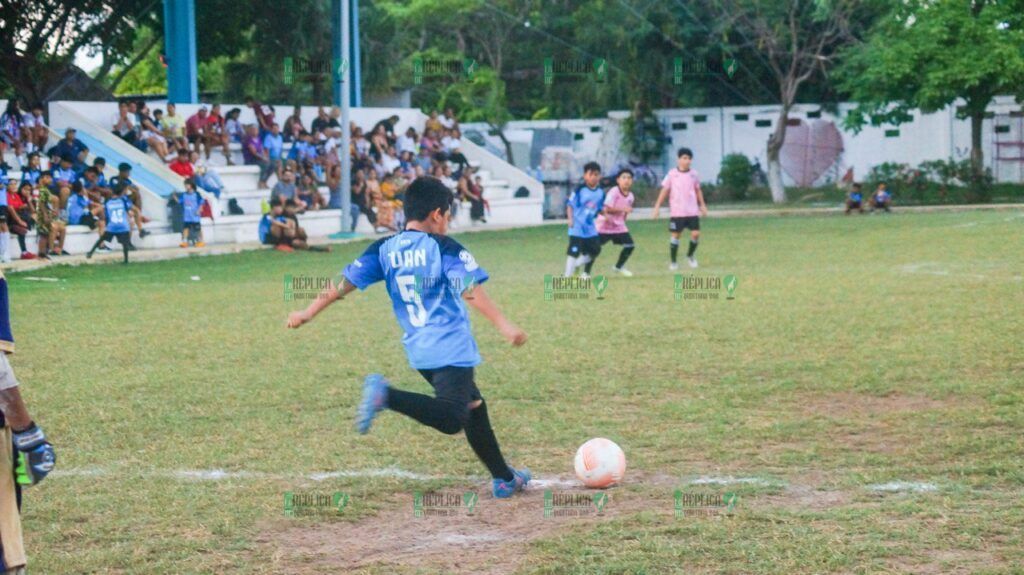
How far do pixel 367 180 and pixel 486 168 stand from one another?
7689 mm

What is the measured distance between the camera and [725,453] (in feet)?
24.5

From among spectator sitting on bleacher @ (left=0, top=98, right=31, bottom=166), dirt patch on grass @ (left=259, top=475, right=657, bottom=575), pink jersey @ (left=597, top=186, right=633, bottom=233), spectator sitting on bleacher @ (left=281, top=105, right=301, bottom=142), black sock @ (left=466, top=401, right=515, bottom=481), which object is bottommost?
dirt patch on grass @ (left=259, top=475, right=657, bottom=575)

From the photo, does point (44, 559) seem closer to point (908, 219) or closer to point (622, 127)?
point (908, 219)

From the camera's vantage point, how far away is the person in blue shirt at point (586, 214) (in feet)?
57.8

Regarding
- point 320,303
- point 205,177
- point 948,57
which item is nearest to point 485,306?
point 320,303

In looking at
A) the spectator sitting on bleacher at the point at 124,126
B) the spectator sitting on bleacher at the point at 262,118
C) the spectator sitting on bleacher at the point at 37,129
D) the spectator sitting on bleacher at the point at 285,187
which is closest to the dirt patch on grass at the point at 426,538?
the spectator sitting on bleacher at the point at 37,129

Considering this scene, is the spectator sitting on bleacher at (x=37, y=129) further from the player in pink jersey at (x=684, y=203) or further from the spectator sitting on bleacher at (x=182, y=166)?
the player in pink jersey at (x=684, y=203)

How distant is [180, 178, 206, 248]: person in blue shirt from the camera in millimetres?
25141

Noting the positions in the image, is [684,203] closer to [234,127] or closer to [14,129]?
[14,129]

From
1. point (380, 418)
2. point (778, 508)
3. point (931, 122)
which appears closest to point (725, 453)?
point (778, 508)

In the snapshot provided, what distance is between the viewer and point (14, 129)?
25.0 m

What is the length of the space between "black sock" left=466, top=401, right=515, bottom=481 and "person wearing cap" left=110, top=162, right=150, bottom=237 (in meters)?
18.4

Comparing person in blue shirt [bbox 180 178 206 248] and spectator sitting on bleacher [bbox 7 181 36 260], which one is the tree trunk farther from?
spectator sitting on bleacher [bbox 7 181 36 260]

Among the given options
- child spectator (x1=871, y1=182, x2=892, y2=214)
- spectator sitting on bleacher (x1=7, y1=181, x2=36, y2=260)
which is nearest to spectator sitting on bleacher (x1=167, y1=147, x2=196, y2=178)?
spectator sitting on bleacher (x1=7, y1=181, x2=36, y2=260)
